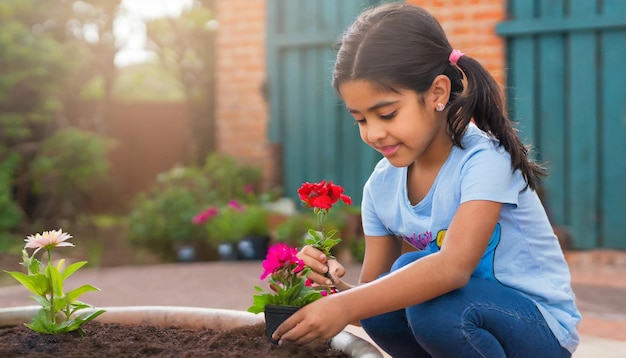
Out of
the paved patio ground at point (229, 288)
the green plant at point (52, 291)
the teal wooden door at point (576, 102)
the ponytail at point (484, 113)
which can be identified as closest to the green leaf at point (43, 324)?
the green plant at point (52, 291)

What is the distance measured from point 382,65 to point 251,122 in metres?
5.21

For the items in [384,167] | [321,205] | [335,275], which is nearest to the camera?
[321,205]

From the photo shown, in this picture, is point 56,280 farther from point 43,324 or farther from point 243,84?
point 243,84

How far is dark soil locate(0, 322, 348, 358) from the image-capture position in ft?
5.66

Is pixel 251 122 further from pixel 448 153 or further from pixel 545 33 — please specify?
pixel 448 153

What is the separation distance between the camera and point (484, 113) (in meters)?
2.15

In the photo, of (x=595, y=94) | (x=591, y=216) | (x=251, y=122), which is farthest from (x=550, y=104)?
(x=251, y=122)

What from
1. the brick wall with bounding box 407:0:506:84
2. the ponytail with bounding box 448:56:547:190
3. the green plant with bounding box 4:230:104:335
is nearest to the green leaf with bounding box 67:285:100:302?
the green plant with bounding box 4:230:104:335

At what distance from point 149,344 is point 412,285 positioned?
1.84ft

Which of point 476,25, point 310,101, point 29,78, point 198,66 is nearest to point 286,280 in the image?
point 476,25

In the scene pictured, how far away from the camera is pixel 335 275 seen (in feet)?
6.51

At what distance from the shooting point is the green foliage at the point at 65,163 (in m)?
7.09

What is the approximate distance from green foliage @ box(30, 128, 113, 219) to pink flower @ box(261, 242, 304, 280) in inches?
220

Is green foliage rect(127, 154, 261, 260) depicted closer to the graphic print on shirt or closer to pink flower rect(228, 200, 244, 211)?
pink flower rect(228, 200, 244, 211)
